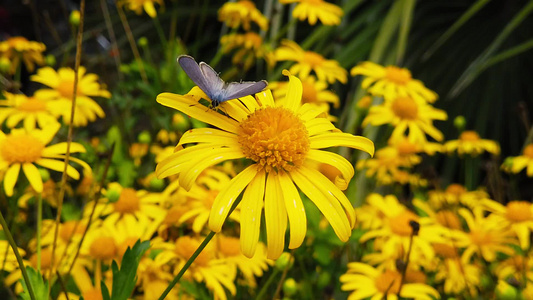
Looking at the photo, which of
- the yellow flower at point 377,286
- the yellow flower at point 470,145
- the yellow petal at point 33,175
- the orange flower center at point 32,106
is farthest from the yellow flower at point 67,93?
the yellow flower at point 470,145

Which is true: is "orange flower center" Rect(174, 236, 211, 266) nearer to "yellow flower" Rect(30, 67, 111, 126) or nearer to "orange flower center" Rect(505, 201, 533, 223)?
"yellow flower" Rect(30, 67, 111, 126)

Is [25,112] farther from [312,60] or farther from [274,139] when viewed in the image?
[312,60]

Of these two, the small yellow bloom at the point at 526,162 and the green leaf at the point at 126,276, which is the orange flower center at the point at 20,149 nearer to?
the green leaf at the point at 126,276

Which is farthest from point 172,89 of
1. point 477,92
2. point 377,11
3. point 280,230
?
point 477,92

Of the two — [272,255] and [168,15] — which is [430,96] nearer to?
[272,255]

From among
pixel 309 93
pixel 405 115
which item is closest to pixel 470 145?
pixel 405 115
